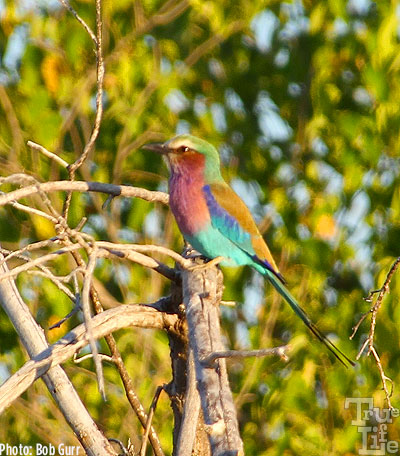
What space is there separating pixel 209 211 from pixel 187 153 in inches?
9.1

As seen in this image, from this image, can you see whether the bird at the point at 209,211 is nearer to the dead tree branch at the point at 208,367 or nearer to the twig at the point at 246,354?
the dead tree branch at the point at 208,367

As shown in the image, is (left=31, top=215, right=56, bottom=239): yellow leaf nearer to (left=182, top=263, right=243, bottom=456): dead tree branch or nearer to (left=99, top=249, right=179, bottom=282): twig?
(left=99, top=249, right=179, bottom=282): twig

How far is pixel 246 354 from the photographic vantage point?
2.05 m

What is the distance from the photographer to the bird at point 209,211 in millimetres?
3393

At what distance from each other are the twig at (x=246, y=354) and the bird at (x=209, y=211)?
46.6 inches

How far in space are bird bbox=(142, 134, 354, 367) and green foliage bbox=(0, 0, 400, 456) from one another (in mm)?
1001

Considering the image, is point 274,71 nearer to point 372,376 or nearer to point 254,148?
point 254,148

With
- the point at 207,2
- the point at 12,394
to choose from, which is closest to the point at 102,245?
the point at 12,394

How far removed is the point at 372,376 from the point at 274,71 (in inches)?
68.0

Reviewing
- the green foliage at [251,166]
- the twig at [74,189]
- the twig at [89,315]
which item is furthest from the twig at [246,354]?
the green foliage at [251,166]

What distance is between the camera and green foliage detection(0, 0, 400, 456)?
184 inches
